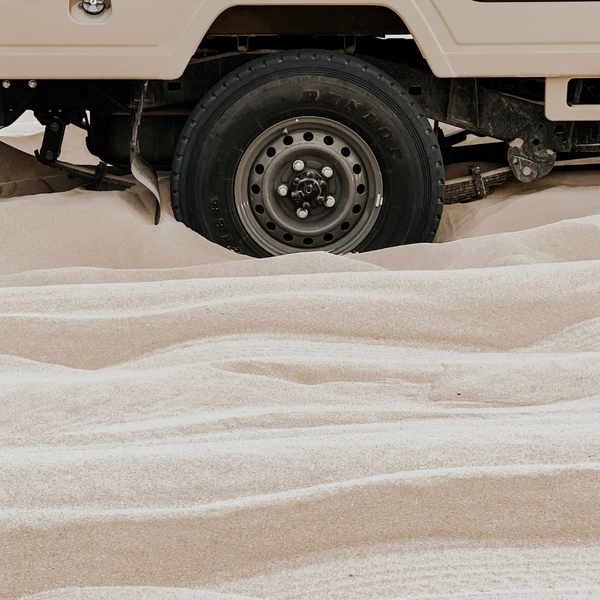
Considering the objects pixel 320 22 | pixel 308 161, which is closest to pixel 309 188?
pixel 308 161

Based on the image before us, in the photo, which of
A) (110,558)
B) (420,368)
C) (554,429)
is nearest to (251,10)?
(420,368)

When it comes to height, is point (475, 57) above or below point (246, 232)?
above

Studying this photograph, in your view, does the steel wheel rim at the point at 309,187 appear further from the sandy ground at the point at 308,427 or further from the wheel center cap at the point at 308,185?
the sandy ground at the point at 308,427

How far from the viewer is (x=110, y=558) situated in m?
1.26

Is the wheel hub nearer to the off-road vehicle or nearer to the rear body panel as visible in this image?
the off-road vehicle

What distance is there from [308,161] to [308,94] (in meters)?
0.28

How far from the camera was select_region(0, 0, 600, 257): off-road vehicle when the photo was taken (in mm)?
3100

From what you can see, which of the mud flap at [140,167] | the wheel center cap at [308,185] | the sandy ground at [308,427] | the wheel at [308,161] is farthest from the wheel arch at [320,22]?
the sandy ground at [308,427]

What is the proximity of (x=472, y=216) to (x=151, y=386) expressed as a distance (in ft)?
7.72

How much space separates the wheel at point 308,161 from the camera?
10.7 ft

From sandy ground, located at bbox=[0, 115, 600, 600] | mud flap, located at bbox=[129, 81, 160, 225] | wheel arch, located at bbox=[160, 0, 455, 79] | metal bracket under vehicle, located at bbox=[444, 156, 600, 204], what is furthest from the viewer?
metal bracket under vehicle, located at bbox=[444, 156, 600, 204]

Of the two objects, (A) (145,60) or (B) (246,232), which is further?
(B) (246,232)

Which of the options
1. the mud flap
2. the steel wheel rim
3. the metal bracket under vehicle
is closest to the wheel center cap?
the steel wheel rim

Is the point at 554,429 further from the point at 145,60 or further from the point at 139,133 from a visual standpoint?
the point at 139,133
